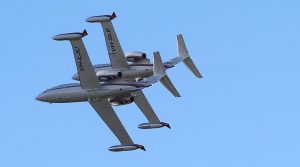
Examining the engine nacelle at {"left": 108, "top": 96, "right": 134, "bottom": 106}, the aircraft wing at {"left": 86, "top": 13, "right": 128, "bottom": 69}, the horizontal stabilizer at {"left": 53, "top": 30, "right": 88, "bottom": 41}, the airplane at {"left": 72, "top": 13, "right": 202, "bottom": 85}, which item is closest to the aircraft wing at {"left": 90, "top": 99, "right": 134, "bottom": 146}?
the engine nacelle at {"left": 108, "top": 96, "right": 134, "bottom": 106}

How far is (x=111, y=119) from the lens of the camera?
16550 cm

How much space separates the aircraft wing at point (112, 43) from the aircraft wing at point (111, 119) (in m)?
9.35

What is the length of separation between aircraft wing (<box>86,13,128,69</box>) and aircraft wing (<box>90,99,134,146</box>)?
9346 mm

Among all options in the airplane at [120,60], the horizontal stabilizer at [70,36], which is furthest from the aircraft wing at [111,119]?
the horizontal stabilizer at [70,36]

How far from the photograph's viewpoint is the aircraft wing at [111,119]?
16288cm

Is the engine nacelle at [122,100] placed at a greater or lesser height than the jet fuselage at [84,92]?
lesser

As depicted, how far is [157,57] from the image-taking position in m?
161

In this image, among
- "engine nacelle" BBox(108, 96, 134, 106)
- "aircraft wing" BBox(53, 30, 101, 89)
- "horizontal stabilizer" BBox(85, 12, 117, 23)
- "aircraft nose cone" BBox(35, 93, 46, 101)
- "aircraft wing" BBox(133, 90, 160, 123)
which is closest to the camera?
"aircraft wing" BBox(53, 30, 101, 89)

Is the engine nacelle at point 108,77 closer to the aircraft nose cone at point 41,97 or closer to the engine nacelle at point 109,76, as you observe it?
the engine nacelle at point 109,76

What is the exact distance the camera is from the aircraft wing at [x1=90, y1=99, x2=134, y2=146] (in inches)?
6412

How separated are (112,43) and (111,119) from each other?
13.4m

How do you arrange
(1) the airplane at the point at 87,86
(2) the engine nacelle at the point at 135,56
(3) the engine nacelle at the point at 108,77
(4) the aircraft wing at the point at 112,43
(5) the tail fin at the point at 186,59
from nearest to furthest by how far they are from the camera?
(1) the airplane at the point at 87,86, (3) the engine nacelle at the point at 108,77, (4) the aircraft wing at the point at 112,43, (2) the engine nacelle at the point at 135,56, (5) the tail fin at the point at 186,59

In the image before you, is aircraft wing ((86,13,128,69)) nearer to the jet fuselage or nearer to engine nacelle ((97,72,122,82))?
engine nacelle ((97,72,122,82))

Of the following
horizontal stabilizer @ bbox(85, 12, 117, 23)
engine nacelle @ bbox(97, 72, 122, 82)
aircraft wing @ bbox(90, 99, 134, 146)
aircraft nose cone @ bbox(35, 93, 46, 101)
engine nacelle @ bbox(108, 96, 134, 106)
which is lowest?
aircraft wing @ bbox(90, 99, 134, 146)
